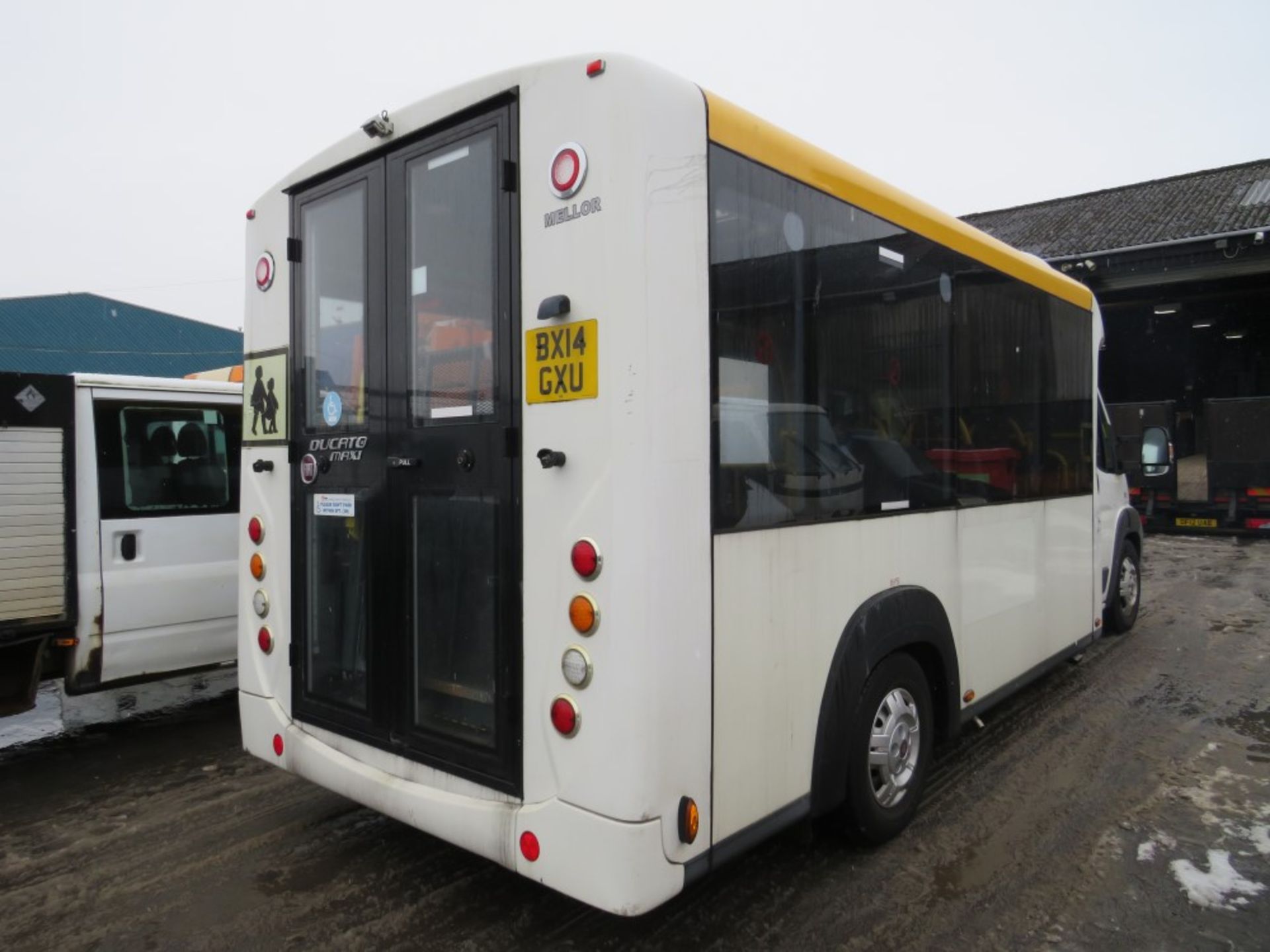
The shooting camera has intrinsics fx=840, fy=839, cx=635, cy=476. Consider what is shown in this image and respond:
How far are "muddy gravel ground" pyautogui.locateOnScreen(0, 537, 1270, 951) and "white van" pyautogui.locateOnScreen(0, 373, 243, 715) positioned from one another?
667mm

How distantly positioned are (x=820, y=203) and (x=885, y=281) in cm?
58

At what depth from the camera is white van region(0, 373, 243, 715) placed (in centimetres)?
456

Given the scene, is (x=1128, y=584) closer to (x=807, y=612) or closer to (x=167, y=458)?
(x=807, y=612)

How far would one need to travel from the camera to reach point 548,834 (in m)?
2.56

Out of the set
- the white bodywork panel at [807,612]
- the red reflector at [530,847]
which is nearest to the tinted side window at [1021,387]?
the white bodywork panel at [807,612]

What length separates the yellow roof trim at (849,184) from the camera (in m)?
2.78

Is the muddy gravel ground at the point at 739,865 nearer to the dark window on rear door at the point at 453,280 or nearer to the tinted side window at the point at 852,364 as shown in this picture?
the tinted side window at the point at 852,364

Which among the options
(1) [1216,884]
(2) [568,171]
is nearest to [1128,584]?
(1) [1216,884]

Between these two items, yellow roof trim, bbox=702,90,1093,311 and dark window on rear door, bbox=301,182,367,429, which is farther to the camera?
dark window on rear door, bbox=301,182,367,429

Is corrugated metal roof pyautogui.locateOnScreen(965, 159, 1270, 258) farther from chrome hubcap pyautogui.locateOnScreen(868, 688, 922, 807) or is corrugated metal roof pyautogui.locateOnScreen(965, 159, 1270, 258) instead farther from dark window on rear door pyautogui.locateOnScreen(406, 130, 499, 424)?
dark window on rear door pyautogui.locateOnScreen(406, 130, 499, 424)

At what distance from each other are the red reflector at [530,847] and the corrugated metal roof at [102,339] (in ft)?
95.5

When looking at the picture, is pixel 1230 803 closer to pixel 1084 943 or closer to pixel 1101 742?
pixel 1101 742

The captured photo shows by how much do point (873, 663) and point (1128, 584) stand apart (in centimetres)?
532

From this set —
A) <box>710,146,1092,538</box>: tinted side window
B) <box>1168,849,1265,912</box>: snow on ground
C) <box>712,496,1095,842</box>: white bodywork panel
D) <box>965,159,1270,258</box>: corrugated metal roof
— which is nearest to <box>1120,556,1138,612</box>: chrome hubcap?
<box>710,146,1092,538</box>: tinted side window
